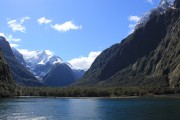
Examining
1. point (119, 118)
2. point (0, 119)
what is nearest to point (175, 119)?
point (119, 118)

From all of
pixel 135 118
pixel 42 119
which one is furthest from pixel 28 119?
pixel 135 118

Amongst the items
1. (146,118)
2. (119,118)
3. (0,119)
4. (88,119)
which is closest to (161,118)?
(146,118)

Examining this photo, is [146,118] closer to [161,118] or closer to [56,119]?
[161,118]

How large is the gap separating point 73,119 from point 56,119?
6717 mm

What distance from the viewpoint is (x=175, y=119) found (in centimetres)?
15575

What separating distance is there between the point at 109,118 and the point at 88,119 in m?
10.6

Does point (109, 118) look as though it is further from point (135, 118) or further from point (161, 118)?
point (161, 118)

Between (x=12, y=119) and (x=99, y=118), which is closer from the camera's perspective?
(x=12, y=119)

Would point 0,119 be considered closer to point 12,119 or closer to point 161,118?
point 12,119

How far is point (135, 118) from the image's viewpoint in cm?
16388

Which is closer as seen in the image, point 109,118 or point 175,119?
point 175,119

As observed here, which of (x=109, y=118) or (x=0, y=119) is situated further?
(x=109, y=118)

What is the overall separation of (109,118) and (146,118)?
49.5 feet

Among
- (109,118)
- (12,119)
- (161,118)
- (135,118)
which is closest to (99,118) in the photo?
(109,118)
